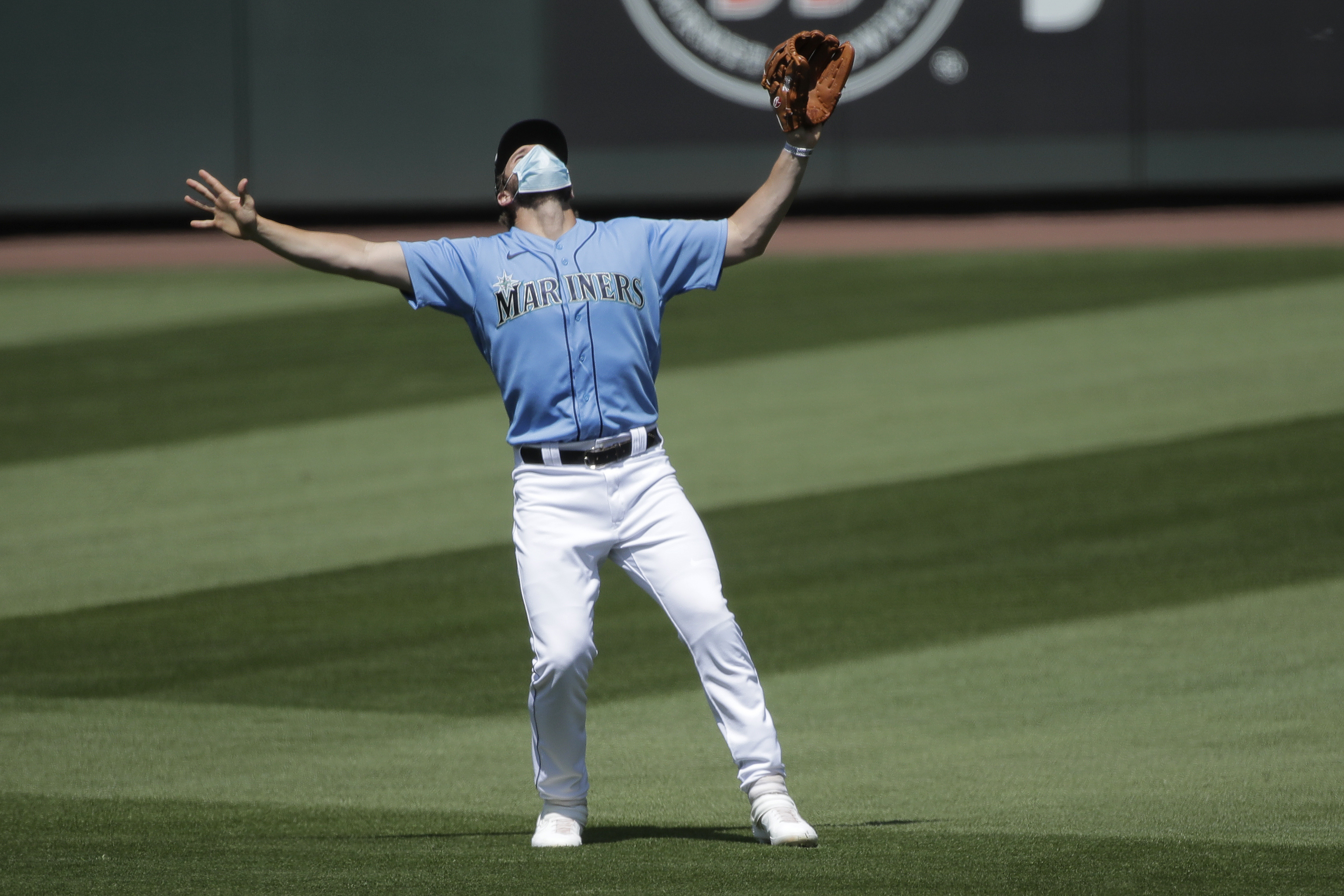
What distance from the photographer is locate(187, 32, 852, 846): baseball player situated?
4.79 metres

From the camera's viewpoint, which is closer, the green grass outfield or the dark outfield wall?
the green grass outfield

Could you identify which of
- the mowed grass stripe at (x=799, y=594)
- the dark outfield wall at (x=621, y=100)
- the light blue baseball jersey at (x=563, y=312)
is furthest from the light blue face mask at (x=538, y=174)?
the dark outfield wall at (x=621, y=100)

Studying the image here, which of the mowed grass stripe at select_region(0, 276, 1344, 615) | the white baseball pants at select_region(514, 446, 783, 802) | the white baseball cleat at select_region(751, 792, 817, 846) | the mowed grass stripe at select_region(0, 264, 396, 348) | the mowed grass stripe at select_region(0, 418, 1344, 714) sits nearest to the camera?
the white baseball cleat at select_region(751, 792, 817, 846)

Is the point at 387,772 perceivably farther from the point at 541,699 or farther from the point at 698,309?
the point at 698,309

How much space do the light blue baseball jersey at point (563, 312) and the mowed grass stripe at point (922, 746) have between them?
4.06 feet

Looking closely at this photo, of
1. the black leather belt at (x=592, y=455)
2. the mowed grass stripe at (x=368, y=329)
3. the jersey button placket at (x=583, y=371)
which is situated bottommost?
the black leather belt at (x=592, y=455)

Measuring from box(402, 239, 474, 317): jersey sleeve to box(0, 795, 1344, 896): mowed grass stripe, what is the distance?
1.42 metres

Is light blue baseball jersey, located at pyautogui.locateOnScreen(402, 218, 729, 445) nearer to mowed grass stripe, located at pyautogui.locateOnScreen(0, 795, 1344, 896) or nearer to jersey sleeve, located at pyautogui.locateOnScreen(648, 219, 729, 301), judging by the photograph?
jersey sleeve, located at pyautogui.locateOnScreen(648, 219, 729, 301)

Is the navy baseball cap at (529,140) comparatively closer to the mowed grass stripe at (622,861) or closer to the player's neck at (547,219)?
the player's neck at (547,219)

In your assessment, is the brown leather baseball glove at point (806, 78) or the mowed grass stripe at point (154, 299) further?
the mowed grass stripe at point (154, 299)

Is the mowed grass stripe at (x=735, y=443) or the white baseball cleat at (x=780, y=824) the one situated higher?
the mowed grass stripe at (x=735, y=443)

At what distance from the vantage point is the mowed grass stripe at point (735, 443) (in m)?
9.89

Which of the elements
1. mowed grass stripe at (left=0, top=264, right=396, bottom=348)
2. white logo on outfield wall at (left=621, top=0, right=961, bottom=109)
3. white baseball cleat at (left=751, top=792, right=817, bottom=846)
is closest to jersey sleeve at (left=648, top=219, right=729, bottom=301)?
white baseball cleat at (left=751, top=792, right=817, bottom=846)

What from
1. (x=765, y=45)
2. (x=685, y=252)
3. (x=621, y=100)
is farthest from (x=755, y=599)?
(x=621, y=100)
